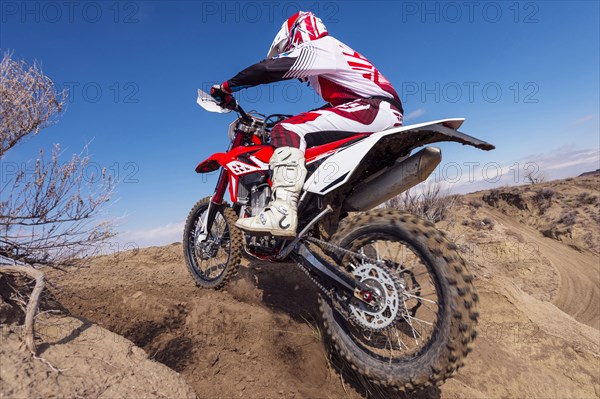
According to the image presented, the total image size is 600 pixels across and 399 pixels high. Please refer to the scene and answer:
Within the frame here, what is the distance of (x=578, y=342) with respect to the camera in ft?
14.3

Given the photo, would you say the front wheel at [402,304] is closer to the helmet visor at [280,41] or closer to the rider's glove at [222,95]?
the rider's glove at [222,95]

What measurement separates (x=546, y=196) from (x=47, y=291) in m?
20.4

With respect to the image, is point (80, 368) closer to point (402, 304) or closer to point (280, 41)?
point (402, 304)

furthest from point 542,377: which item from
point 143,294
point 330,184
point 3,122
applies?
point 3,122

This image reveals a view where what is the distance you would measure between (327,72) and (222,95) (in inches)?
40.9

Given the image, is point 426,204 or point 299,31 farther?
point 426,204

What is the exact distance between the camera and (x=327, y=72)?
8.16ft

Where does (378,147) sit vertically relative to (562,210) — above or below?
above

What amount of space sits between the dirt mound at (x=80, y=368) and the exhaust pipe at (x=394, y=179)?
161 centimetres

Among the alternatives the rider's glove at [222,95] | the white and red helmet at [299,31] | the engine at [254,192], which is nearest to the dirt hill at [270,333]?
the engine at [254,192]

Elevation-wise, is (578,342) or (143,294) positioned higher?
(143,294)

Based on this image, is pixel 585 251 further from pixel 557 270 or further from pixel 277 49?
pixel 277 49

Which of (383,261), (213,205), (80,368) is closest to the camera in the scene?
(80,368)

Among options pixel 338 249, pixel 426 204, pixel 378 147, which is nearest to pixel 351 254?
pixel 338 249
